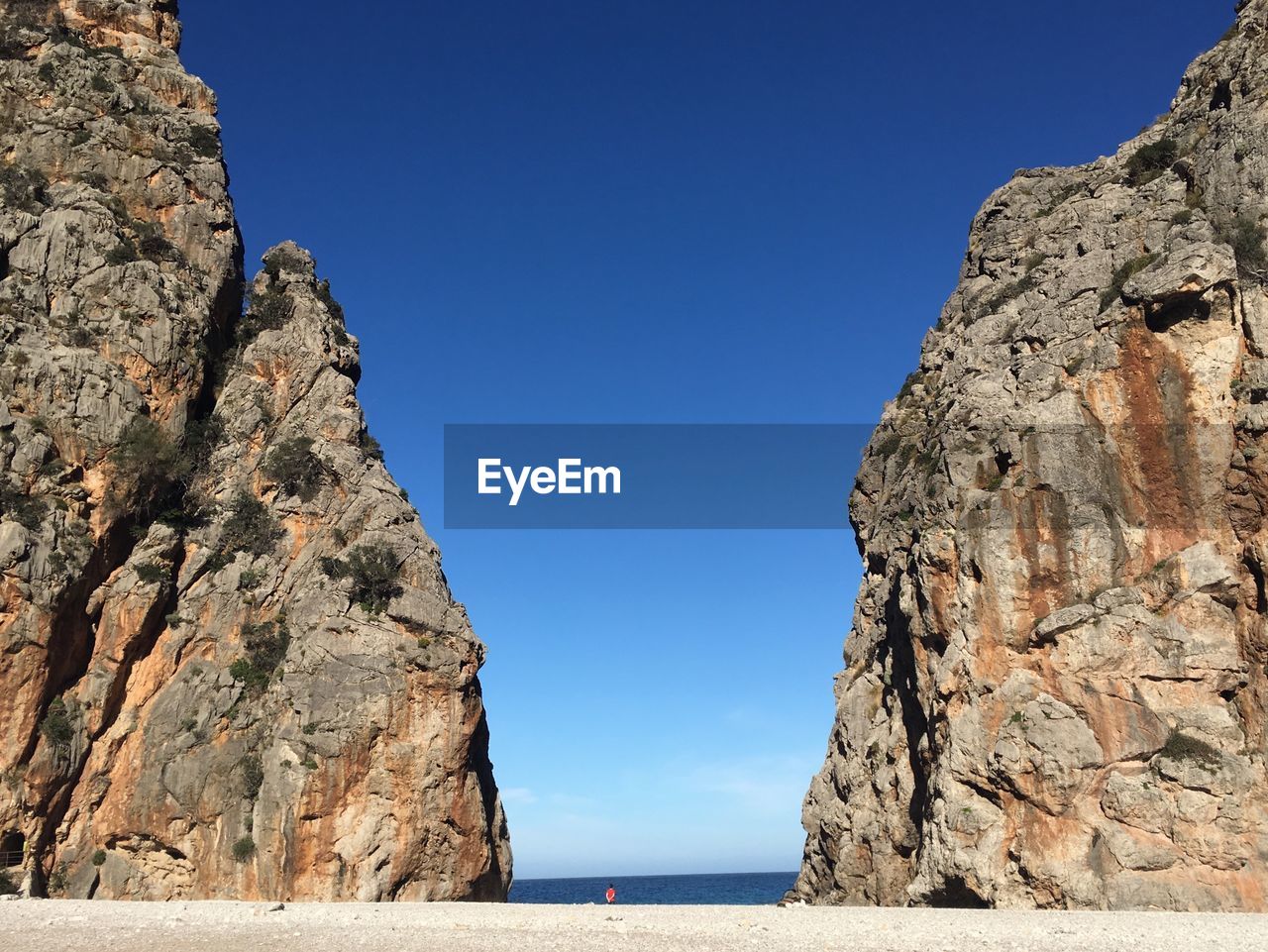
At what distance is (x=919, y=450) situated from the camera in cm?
4519

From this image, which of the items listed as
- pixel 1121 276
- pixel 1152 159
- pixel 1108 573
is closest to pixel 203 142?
pixel 1121 276

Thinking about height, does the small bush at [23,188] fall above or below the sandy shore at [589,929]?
above

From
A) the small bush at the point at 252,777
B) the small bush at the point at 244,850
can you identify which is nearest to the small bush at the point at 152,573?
the small bush at the point at 252,777

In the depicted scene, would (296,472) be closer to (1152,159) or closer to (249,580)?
(249,580)

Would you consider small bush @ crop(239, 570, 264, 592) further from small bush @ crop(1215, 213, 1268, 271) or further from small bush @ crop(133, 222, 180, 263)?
small bush @ crop(1215, 213, 1268, 271)

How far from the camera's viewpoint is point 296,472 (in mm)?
42375

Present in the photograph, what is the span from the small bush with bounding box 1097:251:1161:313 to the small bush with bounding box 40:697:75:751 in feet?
125

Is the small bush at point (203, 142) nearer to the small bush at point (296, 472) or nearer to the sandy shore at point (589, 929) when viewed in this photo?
the small bush at point (296, 472)

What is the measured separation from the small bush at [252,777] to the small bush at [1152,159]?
39746 millimetres

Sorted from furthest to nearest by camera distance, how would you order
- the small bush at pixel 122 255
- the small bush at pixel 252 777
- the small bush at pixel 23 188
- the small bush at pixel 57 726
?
1. the small bush at pixel 23 188
2. the small bush at pixel 122 255
3. the small bush at pixel 252 777
4. the small bush at pixel 57 726

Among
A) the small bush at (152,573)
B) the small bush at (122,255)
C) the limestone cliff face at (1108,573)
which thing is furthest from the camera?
the small bush at (122,255)

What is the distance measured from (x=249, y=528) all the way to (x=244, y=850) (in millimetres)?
12542

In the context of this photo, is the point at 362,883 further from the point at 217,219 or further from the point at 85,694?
the point at 217,219

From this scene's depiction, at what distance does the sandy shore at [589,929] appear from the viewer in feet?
68.0
